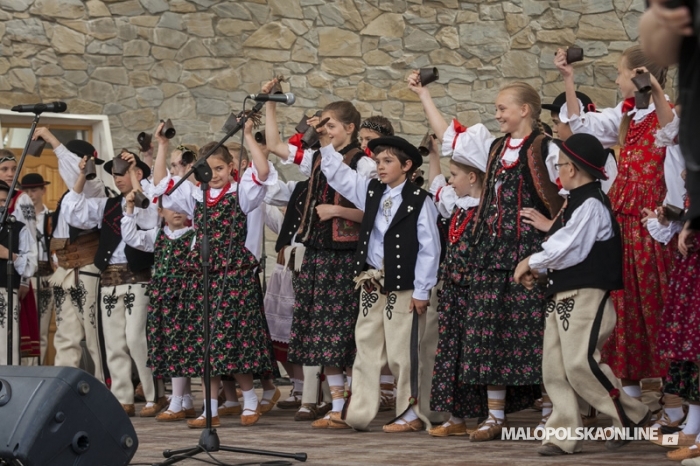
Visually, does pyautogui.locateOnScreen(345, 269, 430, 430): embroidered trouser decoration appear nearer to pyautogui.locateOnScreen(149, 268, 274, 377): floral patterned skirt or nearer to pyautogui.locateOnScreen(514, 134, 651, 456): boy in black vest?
pyautogui.locateOnScreen(149, 268, 274, 377): floral patterned skirt

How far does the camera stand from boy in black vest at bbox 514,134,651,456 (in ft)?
13.7

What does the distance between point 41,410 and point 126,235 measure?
280 centimetres

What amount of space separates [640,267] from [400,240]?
1.21 metres

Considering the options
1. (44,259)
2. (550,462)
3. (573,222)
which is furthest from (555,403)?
(44,259)

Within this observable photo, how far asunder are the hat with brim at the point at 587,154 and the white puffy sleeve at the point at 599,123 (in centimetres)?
61

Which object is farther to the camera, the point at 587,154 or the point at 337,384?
the point at 337,384

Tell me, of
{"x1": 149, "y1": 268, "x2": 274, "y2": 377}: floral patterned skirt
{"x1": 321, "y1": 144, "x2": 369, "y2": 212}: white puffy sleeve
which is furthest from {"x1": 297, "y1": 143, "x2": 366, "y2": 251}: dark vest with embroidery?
{"x1": 149, "y1": 268, "x2": 274, "y2": 377}: floral patterned skirt

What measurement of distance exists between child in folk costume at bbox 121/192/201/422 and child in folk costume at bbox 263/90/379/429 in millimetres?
628

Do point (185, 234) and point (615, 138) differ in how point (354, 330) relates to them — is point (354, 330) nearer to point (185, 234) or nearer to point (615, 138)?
point (185, 234)

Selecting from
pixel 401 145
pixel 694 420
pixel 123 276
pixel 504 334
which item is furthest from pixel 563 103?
pixel 123 276

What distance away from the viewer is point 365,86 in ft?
32.7

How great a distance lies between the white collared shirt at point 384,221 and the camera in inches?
207

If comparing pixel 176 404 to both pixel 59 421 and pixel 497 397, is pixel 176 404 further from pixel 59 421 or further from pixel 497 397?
pixel 59 421

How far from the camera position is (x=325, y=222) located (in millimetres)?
5695
